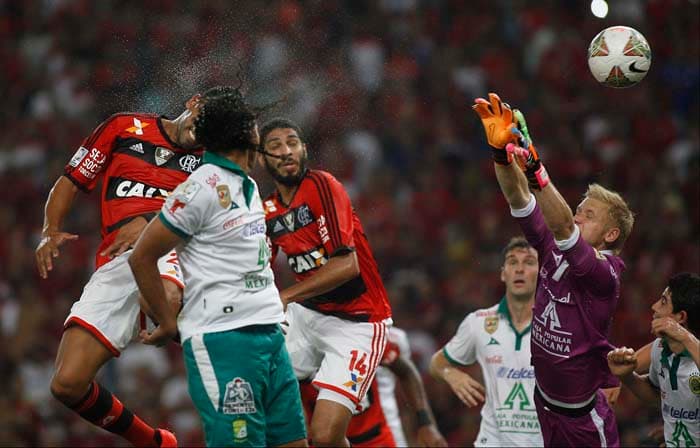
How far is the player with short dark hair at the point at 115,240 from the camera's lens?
618cm

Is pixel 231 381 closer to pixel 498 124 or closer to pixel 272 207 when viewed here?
pixel 498 124

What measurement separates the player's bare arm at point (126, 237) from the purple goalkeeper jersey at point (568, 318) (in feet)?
6.99

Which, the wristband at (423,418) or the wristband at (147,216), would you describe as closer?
the wristband at (147,216)

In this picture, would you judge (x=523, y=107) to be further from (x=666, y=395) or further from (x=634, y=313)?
(x=666, y=395)

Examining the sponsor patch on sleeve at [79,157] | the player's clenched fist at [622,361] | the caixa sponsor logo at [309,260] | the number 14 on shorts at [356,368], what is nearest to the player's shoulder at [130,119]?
the sponsor patch on sleeve at [79,157]

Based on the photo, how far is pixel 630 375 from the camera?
633cm

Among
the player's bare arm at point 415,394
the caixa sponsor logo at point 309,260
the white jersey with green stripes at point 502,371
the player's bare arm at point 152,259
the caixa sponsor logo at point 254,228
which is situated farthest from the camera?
the player's bare arm at point 415,394

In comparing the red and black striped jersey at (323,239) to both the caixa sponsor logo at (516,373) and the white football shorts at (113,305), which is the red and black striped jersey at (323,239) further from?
the caixa sponsor logo at (516,373)

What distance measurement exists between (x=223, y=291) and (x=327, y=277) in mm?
1549

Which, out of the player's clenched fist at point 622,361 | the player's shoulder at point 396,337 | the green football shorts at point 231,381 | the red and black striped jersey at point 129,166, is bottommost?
the player's clenched fist at point 622,361

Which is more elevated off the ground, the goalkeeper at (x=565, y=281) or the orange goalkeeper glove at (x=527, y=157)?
the orange goalkeeper glove at (x=527, y=157)

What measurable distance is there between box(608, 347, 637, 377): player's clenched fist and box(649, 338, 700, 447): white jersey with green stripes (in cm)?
53

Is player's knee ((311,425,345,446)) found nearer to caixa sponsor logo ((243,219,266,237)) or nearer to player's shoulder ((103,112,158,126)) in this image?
caixa sponsor logo ((243,219,266,237))

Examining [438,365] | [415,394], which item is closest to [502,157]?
[438,365]
